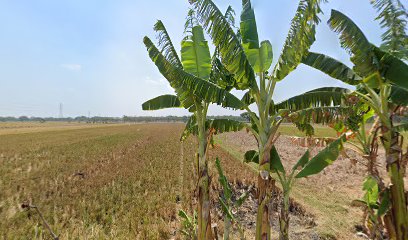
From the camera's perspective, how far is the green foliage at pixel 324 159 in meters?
4.30

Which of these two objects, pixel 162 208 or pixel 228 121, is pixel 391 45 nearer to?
pixel 228 121

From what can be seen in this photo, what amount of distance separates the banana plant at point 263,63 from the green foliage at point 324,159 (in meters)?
0.54

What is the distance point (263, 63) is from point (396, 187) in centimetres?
277

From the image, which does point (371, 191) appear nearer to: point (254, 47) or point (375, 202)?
point (375, 202)

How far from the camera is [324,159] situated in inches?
171

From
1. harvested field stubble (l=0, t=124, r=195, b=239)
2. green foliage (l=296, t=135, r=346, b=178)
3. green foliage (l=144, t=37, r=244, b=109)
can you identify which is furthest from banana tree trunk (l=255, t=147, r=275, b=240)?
harvested field stubble (l=0, t=124, r=195, b=239)

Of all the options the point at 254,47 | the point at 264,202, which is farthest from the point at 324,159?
the point at 254,47

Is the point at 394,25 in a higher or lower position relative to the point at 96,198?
higher

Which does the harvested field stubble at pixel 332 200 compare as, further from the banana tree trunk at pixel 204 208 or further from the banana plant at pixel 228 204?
the banana tree trunk at pixel 204 208

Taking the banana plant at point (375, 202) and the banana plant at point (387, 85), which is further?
the banana plant at point (375, 202)

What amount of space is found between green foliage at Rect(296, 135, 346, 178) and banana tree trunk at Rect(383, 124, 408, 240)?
0.65 meters

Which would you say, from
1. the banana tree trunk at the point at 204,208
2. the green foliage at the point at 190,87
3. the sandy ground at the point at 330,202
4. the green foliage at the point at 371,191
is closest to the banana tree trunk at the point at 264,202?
the banana tree trunk at the point at 204,208

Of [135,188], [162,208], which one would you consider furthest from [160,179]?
[162,208]

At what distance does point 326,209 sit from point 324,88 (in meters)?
4.95
